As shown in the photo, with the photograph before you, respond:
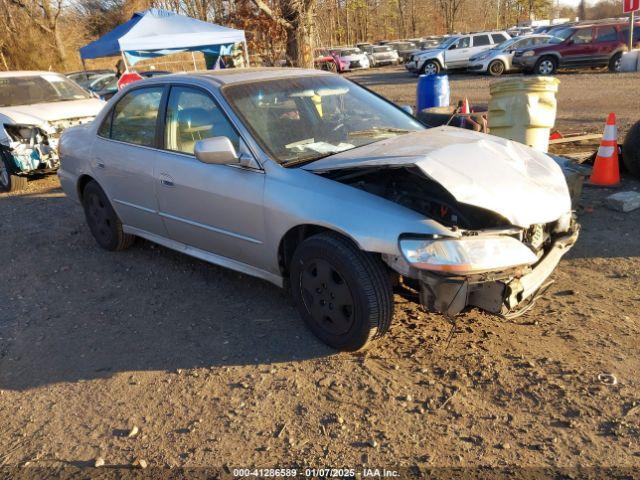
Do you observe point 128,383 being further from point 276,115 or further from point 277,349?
point 276,115

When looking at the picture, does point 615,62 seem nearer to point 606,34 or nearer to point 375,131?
point 606,34

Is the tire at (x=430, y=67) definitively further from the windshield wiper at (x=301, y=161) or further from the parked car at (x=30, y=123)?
the windshield wiper at (x=301, y=161)

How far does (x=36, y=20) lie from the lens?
28.0 m

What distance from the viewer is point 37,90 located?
908 centimetres

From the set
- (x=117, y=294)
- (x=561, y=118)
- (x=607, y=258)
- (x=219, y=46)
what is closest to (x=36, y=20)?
(x=219, y=46)

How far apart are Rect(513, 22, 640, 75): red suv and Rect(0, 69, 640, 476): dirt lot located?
705 inches

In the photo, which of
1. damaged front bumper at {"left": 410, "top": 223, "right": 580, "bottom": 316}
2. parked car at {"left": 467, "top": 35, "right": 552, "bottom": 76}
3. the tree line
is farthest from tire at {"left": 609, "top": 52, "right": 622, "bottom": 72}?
damaged front bumper at {"left": 410, "top": 223, "right": 580, "bottom": 316}

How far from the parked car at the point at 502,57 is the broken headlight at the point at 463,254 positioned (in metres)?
20.6

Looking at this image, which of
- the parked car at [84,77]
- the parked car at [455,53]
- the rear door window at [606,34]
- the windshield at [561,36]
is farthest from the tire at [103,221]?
the parked car at [455,53]

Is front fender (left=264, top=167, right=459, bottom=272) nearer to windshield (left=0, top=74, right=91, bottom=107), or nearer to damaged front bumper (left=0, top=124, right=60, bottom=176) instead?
damaged front bumper (left=0, top=124, right=60, bottom=176)

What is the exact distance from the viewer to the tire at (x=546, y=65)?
20292 mm

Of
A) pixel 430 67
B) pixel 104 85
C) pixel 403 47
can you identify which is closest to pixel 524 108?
pixel 104 85

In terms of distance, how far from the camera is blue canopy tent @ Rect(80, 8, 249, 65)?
1100 cm

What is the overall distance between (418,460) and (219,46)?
436 inches
